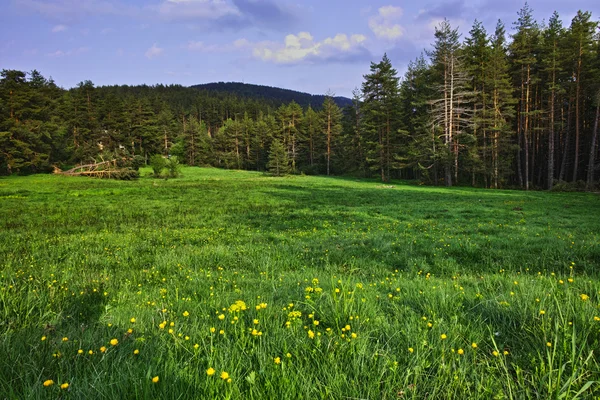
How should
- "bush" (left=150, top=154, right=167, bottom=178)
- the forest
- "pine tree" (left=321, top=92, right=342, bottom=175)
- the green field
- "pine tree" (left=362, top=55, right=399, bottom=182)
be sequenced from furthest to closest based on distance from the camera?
"pine tree" (left=321, top=92, right=342, bottom=175)
"pine tree" (left=362, top=55, right=399, bottom=182)
"bush" (left=150, top=154, right=167, bottom=178)
the forest
the green field

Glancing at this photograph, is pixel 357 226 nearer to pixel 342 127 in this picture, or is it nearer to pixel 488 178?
pixel 488 178

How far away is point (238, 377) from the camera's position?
2.26 meters

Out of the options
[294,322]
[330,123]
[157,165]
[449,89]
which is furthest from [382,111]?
[294,322]

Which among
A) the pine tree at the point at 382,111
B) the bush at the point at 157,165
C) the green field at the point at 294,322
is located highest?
the pine tree at the point at 382,111

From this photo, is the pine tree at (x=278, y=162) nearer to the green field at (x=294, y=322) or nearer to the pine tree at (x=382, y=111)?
the pine tree at (x=382, y=111)

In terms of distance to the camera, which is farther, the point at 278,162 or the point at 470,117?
the point at 278,162

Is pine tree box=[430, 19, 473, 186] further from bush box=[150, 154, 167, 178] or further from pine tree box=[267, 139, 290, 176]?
bush box=[150, 154, 167, 178]

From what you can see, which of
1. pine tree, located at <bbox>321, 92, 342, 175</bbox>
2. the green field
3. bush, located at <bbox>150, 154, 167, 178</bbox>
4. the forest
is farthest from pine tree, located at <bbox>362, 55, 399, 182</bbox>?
the green field

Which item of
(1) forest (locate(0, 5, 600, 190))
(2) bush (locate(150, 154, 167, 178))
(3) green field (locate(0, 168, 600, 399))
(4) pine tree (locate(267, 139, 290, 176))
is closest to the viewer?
(3) green field (locate(0, 168, 600, 399))

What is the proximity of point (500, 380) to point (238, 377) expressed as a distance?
1955mm

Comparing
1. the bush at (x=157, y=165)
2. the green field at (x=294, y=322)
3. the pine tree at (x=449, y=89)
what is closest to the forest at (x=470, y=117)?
the pine tree at (x=449, y=89)

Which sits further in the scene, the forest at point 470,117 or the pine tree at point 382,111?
the pine tree at point 382,111

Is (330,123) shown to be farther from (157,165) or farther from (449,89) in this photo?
(157,165)

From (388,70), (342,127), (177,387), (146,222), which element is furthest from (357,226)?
(342,127)
